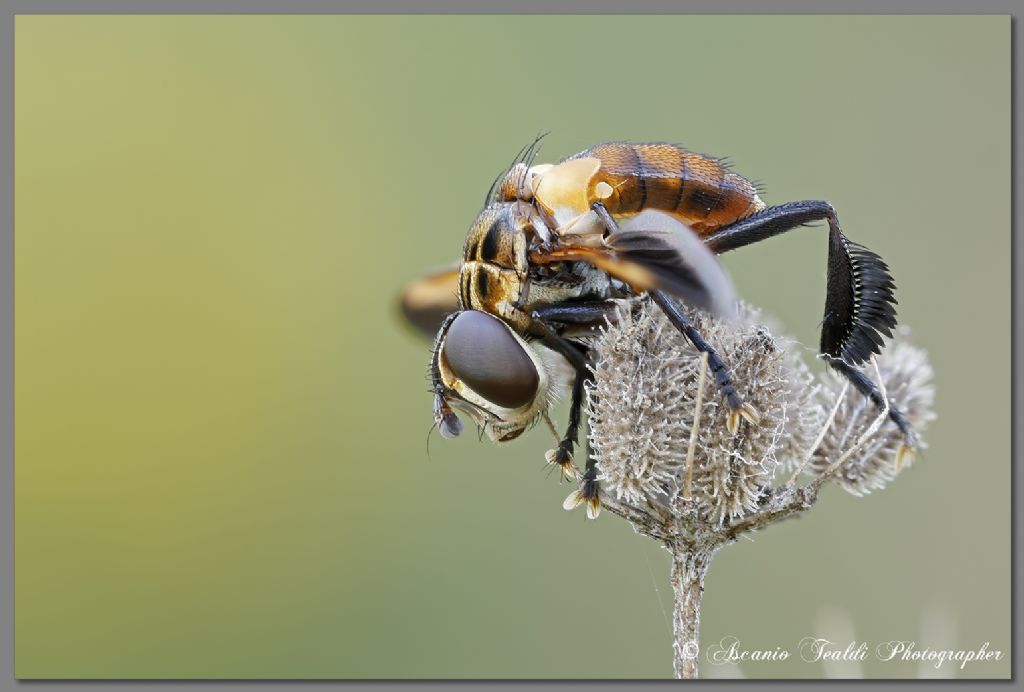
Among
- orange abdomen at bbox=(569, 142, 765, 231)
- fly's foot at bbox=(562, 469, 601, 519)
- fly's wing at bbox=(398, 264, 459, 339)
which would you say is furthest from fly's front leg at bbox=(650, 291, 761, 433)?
fly's wing at bbox=(398, 264, 459, 339)

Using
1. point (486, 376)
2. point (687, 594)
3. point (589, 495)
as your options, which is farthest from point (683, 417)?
point (486, 376)

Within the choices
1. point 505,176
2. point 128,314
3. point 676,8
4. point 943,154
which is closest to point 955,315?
point 943,154

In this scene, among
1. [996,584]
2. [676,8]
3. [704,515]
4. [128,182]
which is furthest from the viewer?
[128,182]

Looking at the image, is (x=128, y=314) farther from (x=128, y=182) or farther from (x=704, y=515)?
(x=704, y=515)

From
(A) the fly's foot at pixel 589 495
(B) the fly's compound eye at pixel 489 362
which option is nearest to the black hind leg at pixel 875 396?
(A) the fly's foot at pixel 589 495

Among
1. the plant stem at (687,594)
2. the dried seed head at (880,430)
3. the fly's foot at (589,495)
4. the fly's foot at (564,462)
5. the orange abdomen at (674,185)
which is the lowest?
the plant stem at (687,594)

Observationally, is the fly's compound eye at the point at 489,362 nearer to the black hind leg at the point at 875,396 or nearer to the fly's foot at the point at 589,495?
the fly's foot at the point at 589,495

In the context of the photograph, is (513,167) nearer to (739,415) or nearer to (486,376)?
(486,376)
